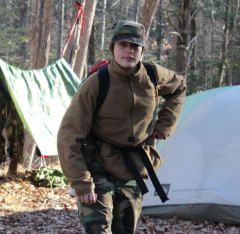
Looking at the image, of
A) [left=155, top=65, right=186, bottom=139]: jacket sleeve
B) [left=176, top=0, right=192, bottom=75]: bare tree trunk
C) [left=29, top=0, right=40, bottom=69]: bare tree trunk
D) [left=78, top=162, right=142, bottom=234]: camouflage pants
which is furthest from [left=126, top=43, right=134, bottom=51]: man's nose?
[left=176, top=0, right=192, bottom=75]: bare tree trunk

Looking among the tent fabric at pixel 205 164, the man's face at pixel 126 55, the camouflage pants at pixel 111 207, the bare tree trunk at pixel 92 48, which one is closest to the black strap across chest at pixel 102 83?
the man's face at pixel 126 55

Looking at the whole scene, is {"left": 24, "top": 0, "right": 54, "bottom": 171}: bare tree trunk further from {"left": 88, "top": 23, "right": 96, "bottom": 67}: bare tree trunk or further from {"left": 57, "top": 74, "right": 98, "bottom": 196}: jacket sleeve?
{"left": 88, "top": 23, "right": 96, "bottom": 67}: bare tree trunk

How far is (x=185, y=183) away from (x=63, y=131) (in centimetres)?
301

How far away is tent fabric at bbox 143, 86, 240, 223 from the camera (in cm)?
480

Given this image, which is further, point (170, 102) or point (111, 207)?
point (170, 102)

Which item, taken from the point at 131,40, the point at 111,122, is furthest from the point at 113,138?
the point at 131,40

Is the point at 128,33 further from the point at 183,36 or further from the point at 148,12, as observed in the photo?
the point at 183,36

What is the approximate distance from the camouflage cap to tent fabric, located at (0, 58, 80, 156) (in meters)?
3.08

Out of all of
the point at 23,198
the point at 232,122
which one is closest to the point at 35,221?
the point at 23,198

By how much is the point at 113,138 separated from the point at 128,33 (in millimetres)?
721

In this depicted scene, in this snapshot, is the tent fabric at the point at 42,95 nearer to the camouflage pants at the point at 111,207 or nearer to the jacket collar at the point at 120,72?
the camouflage pants at the point at 111,207

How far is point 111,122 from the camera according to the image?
251 cm

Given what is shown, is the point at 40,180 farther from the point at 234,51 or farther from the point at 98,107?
the point at 234,51

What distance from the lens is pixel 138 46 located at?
8.52 feet
